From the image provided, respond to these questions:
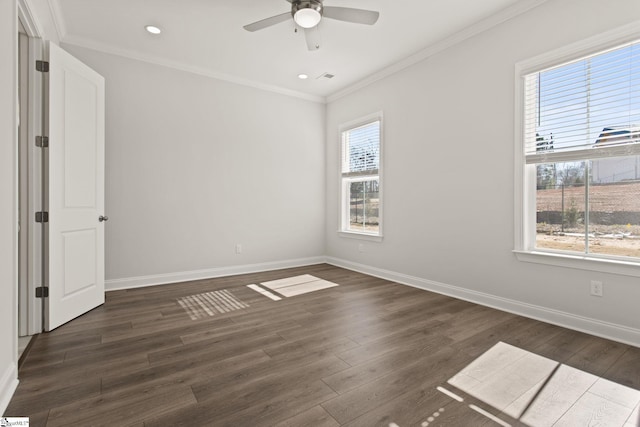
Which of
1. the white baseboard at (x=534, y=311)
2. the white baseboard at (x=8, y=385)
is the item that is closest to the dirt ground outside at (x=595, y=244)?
the white baseboard at (x=534, y=311)

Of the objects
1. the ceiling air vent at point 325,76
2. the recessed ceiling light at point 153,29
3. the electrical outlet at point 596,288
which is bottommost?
the electrical outlet at point 596,288

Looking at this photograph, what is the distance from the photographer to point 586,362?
6.94ft

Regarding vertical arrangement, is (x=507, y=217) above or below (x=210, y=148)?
below

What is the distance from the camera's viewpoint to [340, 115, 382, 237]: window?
473 cm

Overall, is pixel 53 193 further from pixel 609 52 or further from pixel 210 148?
pixel 609 52

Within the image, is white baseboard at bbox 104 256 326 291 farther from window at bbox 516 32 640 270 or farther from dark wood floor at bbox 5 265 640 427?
window at bbox 516 32 640 270

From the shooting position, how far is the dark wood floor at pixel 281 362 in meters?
1.61

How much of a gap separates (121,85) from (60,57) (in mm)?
1109

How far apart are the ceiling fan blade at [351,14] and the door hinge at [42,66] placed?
239 centimetres

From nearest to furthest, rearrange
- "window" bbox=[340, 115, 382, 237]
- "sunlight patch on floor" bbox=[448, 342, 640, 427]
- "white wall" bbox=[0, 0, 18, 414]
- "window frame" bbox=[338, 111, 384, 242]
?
"sunlight patch on floor" bbox=[448, 342, 640, 427], "white wall" bbox=[0, 0, 18, 414], "window frame" bbox=[338, 111, 384, 242], "window" bbox=[340, 115, 382, 237]

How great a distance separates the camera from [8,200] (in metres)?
1.81

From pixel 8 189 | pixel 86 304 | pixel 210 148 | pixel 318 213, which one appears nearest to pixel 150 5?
pixel 210 148

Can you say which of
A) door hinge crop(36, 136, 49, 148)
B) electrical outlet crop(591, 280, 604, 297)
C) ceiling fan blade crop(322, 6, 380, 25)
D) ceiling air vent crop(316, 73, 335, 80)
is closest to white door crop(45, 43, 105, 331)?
door hinge crop(36, 136, 49, 148)

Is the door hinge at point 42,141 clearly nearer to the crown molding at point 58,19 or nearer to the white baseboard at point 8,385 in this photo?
the crown molding at point 58,19
